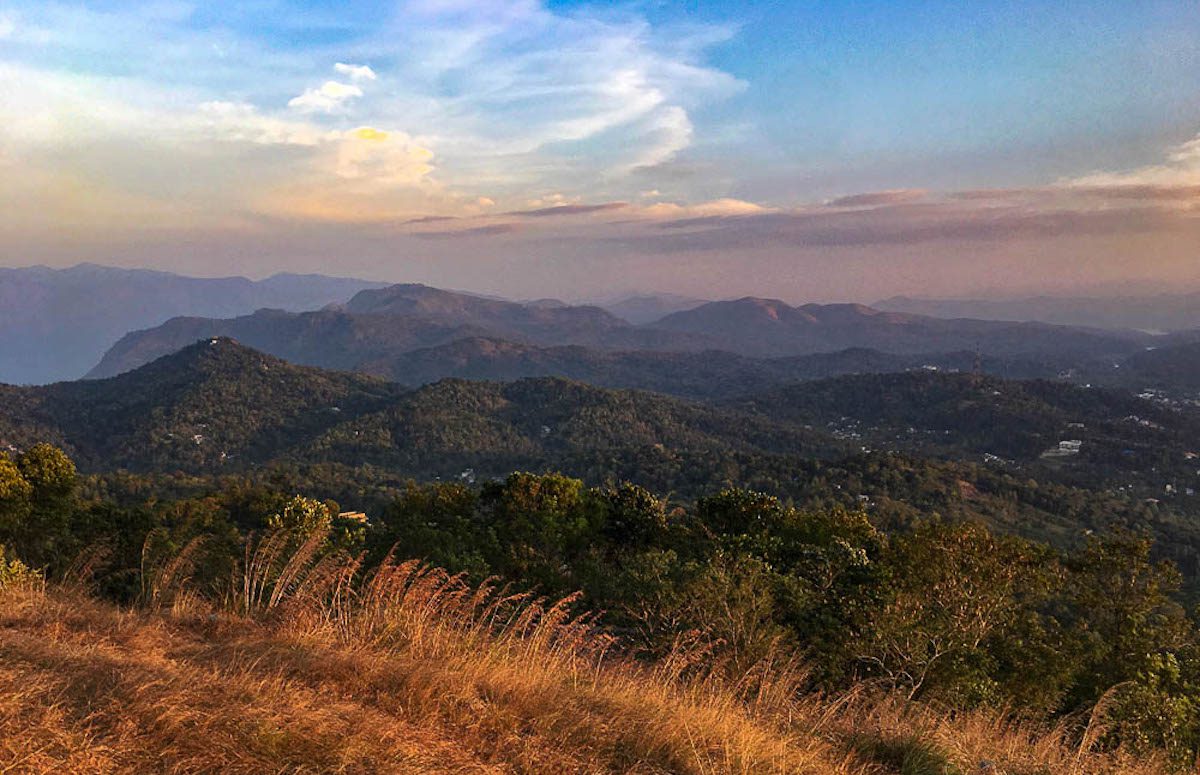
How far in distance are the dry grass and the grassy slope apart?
0.02 metres

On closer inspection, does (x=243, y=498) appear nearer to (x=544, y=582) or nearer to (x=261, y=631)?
(x=544, y=582)

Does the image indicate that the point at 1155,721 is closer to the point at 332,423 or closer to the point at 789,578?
the point at 789,578

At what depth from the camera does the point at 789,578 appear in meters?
12.4

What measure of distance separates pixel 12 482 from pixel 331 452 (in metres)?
128

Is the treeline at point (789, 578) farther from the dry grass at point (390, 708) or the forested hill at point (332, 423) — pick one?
the forested hill at point (332, 423)

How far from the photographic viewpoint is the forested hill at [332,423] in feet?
446

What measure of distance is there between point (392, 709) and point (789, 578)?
1003cm

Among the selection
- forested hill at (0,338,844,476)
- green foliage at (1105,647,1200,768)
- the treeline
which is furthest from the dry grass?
forested hill at (0,338,844,476)

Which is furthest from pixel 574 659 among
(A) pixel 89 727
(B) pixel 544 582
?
(B) pixel 544 582

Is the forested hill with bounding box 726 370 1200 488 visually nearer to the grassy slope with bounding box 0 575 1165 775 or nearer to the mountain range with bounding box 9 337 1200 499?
the mountain range with bounding box 9 337 1200 499

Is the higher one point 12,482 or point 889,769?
point 889,769

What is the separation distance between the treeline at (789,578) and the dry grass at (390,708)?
1.21 meters

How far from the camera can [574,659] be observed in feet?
18.4

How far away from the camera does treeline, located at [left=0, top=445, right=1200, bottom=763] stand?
9.27 metres
